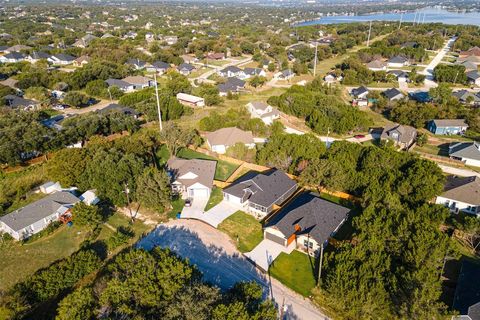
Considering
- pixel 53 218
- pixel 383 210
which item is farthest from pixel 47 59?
pixel 383 210

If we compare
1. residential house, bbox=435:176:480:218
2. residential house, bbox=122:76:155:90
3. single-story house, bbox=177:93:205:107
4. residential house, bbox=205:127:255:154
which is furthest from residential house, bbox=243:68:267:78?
residential house, bbox=435:176:480:218

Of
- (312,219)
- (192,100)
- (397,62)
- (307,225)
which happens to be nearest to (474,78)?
(397,62)

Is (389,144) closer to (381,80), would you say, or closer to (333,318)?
(333,318)

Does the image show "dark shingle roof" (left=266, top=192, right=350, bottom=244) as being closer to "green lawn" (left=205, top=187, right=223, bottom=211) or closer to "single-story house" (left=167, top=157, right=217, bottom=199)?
"green lawn" (left=205, top=187, right=223, bottom=211)

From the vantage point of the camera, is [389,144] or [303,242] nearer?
[303,242]

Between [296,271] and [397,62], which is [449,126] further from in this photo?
[397,62]

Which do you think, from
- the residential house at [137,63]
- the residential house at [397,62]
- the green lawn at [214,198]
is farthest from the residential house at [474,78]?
the residential house at [137,63]

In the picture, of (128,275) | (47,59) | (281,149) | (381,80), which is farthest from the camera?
(47,59)
